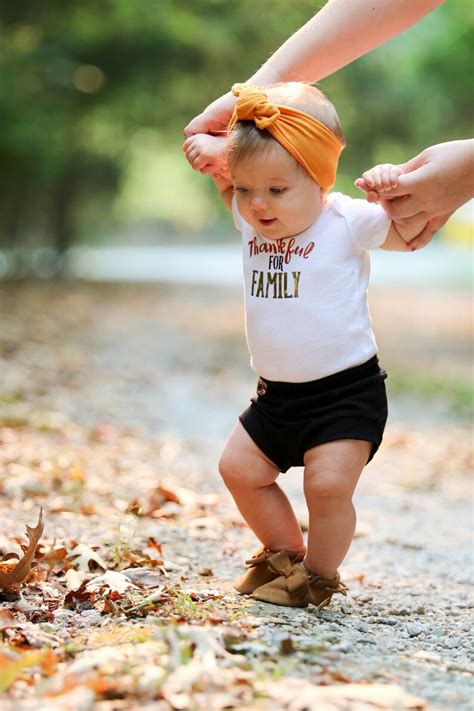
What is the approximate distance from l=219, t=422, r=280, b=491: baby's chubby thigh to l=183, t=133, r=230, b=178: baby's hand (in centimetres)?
75

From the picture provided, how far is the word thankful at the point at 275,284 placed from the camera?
273 cm

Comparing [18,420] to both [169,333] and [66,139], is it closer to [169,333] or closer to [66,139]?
[169,333]

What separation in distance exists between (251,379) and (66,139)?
8575 mm

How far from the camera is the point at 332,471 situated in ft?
8.68

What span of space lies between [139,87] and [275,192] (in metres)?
13.6

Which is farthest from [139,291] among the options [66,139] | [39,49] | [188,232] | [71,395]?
[188,232]

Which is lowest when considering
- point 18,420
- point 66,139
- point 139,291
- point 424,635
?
point 424,635

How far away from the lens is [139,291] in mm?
16703

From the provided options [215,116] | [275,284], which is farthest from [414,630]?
[215,116]

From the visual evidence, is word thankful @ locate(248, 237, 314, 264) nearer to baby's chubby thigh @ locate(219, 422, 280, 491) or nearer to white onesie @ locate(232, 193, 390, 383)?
white onesie @ locate(232, 193, 390, 383)

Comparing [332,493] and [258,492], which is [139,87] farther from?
[332,493]

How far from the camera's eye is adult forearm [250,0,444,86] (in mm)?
2902

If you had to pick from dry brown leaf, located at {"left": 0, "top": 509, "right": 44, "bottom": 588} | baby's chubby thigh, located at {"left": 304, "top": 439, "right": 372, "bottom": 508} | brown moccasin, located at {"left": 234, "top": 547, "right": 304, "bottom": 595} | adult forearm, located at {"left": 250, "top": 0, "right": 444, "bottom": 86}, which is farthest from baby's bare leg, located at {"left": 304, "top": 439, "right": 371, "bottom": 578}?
adult forearm, located at {"left": 250, "top": 0, "right": 444, "bottom": 86}

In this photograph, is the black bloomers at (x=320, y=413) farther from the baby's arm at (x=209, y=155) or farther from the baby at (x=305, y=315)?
the baby's arm at (x=209, y=155)
